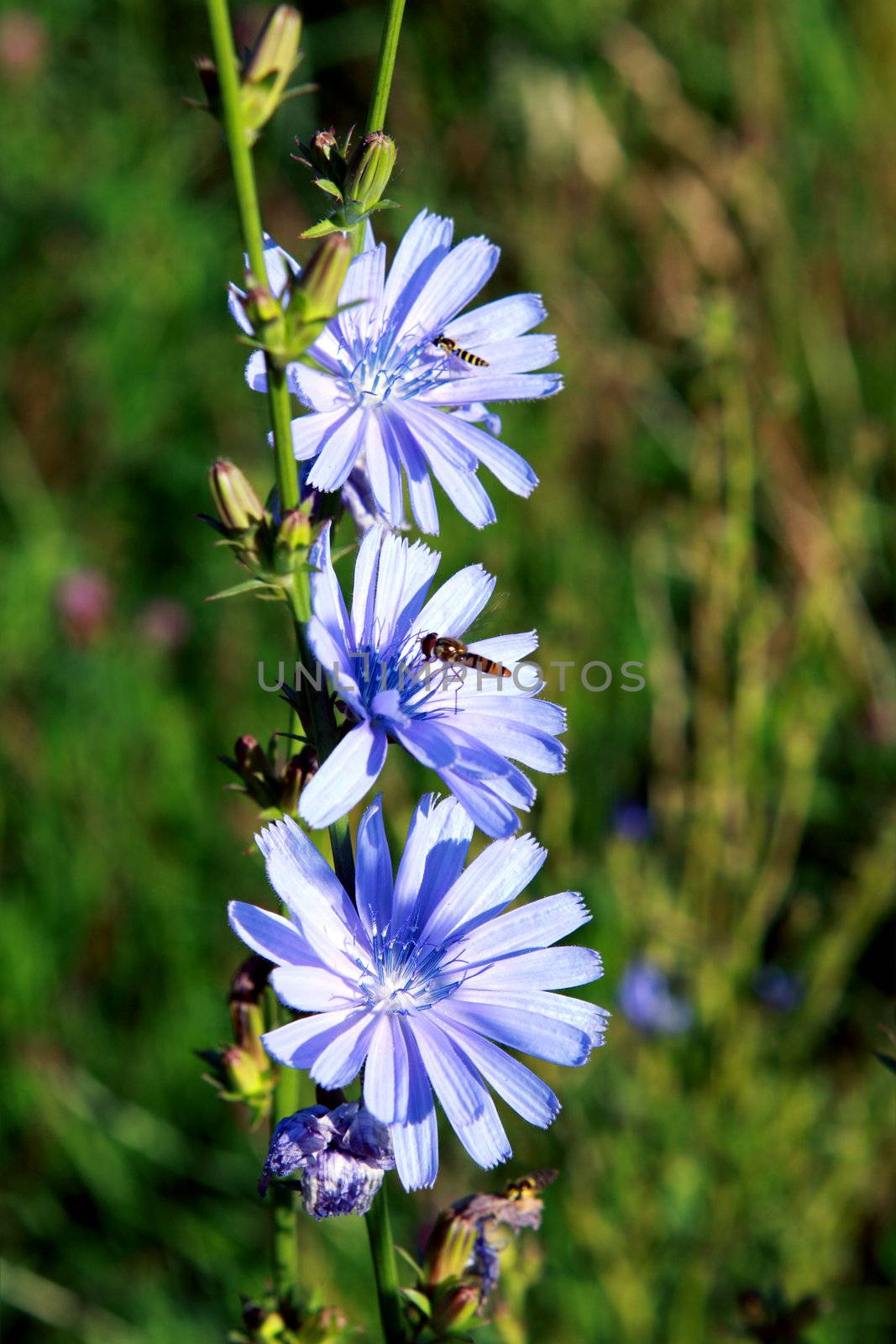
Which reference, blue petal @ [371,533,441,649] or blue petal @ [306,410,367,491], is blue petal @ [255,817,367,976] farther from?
blue petal @ [306,410,367,491]

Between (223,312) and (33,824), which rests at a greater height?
(223,312)

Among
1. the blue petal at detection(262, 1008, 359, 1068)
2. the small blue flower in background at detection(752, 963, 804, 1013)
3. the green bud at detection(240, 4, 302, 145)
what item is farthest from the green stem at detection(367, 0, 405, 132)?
the small blue flower in background at detection(752, 963, 804, 1013)

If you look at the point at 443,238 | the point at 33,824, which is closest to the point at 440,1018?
the point at 443,238

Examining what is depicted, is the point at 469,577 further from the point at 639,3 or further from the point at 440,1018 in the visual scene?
the point at 639,3

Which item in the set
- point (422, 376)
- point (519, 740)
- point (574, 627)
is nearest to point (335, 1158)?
point (519, 740)

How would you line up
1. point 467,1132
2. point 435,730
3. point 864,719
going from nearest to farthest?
point 467,1132, point 435,730, point 864,719

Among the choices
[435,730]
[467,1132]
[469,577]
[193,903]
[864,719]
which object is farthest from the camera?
[864,719]

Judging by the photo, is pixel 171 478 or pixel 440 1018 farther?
pixel 171 478
